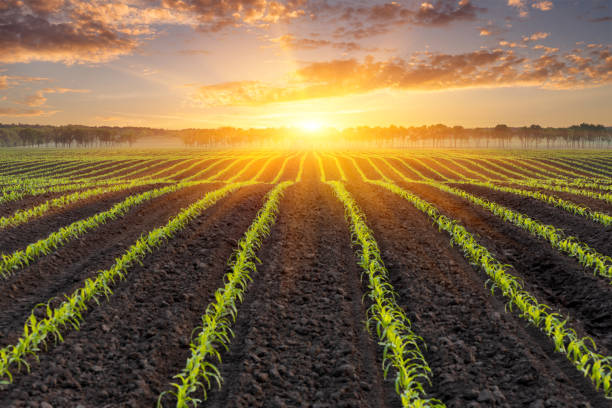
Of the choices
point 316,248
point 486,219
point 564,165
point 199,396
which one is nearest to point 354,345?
point 199,396

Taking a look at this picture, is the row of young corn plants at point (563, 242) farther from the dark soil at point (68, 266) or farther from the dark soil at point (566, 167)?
the dark soil at point (566, 167)

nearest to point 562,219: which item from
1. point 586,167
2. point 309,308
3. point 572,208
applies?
point 572,208

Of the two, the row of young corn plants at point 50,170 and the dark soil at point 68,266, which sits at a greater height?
the row of young corn plants at point 50,170

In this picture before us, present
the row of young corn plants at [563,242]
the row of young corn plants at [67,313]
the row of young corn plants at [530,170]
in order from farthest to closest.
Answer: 1. the row of young corn plants at [530,170]
2. the row of young corn plants at [563,242]
3. the row of young corn plants at [67,313]

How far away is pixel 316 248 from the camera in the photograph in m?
10.7

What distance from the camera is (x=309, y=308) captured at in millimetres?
7219

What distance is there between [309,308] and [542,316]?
13.9 feet

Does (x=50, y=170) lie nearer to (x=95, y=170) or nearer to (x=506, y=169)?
(x=95, y=170)

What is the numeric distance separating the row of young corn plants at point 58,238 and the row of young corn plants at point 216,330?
5.31 metres

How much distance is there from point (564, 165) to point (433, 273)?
6045cm

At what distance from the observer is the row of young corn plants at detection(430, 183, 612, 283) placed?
8.76 metres

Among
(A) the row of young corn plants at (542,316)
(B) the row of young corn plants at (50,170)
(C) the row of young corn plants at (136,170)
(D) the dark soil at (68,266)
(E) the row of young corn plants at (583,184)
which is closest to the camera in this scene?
(A) the row of young corn plants at (542,316)

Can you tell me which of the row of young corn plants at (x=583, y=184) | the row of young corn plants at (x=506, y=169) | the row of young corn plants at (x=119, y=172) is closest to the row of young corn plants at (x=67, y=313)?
the row of young corn plants at (x=583, y=184)

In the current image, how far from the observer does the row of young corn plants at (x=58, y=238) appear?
926 cm
